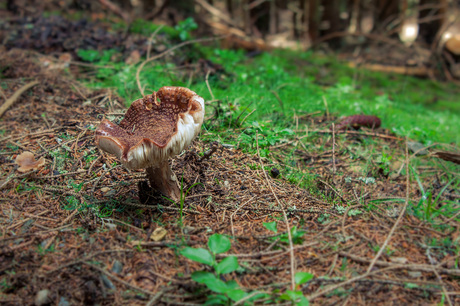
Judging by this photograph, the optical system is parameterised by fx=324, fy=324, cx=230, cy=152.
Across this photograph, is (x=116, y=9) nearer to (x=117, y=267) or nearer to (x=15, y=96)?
(x=15, y=96)

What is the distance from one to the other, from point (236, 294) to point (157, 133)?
Answer: 1235 millimetres

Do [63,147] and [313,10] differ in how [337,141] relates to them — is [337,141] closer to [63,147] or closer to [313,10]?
[63,147]

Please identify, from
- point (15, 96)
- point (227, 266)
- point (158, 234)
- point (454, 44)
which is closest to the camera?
point (227, 266)

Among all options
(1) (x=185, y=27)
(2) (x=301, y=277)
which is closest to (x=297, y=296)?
(2) (x=301, y=277)

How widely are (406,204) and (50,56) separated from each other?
206 inches

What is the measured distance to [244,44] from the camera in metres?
7.82

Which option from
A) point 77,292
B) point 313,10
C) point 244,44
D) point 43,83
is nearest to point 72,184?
point 77,292

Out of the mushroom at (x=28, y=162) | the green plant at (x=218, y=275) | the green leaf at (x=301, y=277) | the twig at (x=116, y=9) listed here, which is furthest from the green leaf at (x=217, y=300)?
the twig at (x=116, y=9)

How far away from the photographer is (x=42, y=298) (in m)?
1.80

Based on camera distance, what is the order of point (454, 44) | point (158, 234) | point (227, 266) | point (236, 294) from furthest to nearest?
point (454, 44) < point (158, 234) < point (227, 266) < point (236, 294)

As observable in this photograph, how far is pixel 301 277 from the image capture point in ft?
6.04

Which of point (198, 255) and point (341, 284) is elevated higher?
point (198, 255)

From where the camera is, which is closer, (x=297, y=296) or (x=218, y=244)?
(x=297, y=296)

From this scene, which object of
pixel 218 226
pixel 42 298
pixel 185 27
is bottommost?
pixel 42 298
